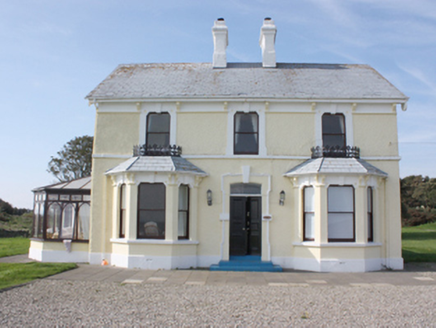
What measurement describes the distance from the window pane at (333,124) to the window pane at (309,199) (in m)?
2.32

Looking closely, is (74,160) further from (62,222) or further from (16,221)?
(62,222)

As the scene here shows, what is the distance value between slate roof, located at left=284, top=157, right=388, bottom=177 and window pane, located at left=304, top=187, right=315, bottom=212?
2.48 ft

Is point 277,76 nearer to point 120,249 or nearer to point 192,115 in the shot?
point 192,115

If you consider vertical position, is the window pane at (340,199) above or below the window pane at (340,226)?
above

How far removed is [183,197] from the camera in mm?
15219

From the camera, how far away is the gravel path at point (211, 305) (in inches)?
299

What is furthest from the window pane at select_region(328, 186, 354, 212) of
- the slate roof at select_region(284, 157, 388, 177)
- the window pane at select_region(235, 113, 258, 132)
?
the window pane at select_region(235, 113, 258, 132)

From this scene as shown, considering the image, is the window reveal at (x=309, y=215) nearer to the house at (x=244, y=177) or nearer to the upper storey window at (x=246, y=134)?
the house at (x=244, y=177)

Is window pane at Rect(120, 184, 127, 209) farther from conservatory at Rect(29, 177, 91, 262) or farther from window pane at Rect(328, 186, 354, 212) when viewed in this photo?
window pane at Rect(328, 186, 354, 212)

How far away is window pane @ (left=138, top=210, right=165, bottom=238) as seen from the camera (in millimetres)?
14781

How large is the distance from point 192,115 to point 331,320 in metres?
9.70

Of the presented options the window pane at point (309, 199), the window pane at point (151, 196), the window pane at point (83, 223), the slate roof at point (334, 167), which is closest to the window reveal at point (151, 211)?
the window pane at point (151, 196)

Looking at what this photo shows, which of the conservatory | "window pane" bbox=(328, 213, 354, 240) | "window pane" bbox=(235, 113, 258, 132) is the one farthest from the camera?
the conservatory

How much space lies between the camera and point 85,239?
16.0 m
